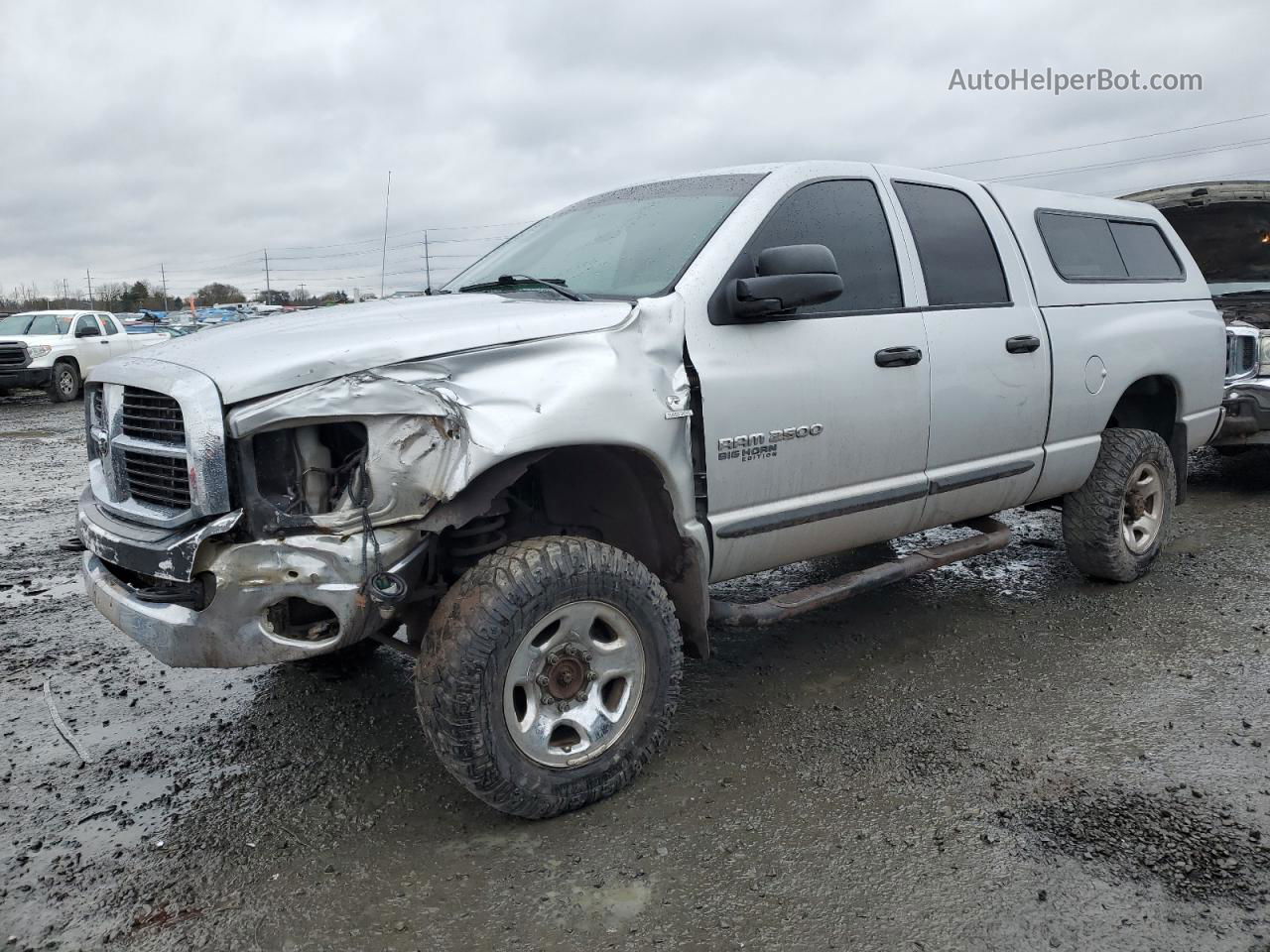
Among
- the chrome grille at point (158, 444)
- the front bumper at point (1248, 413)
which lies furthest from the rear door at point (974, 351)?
the front bumper at point (1248, 413)

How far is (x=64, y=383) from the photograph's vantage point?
17.8 meters

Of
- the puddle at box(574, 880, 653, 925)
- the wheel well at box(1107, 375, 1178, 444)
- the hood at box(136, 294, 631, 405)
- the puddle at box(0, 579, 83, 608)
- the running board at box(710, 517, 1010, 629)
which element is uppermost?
the hood at box(136, 294, 631, 405)

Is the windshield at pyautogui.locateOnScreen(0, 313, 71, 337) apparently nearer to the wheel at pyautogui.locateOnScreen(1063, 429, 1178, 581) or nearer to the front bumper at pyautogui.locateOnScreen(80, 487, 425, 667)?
the front bumper at pyautogui.locateOnScreen(80, 487, 425, 667)

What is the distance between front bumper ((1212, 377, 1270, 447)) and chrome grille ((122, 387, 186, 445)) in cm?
657

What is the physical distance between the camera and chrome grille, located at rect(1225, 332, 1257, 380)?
690 centimetres

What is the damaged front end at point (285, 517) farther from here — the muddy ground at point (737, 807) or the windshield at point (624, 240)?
the windshield at point (624, 240)

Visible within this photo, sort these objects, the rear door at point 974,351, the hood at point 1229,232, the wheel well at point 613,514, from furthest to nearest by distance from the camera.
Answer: the hood at point 1229,232, the rear door at point 974,351, the wheel well at point 613,514

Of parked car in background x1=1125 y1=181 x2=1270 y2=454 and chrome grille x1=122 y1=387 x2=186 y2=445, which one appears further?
parked car in background x1=1125 y1=181 x2=1270 y2=454

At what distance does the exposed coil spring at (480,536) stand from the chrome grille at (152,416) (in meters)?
0.80

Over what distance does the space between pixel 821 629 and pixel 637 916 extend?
228cm

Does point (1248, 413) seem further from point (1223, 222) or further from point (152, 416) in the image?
point (152, 416)

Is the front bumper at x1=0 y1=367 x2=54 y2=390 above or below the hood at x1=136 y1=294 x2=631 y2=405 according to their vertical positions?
below

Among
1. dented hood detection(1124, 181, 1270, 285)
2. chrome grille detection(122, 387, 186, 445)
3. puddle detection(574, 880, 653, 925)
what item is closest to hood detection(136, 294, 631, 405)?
chrome grille detection(122, 387, 186, 445)

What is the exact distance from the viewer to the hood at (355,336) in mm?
2590
